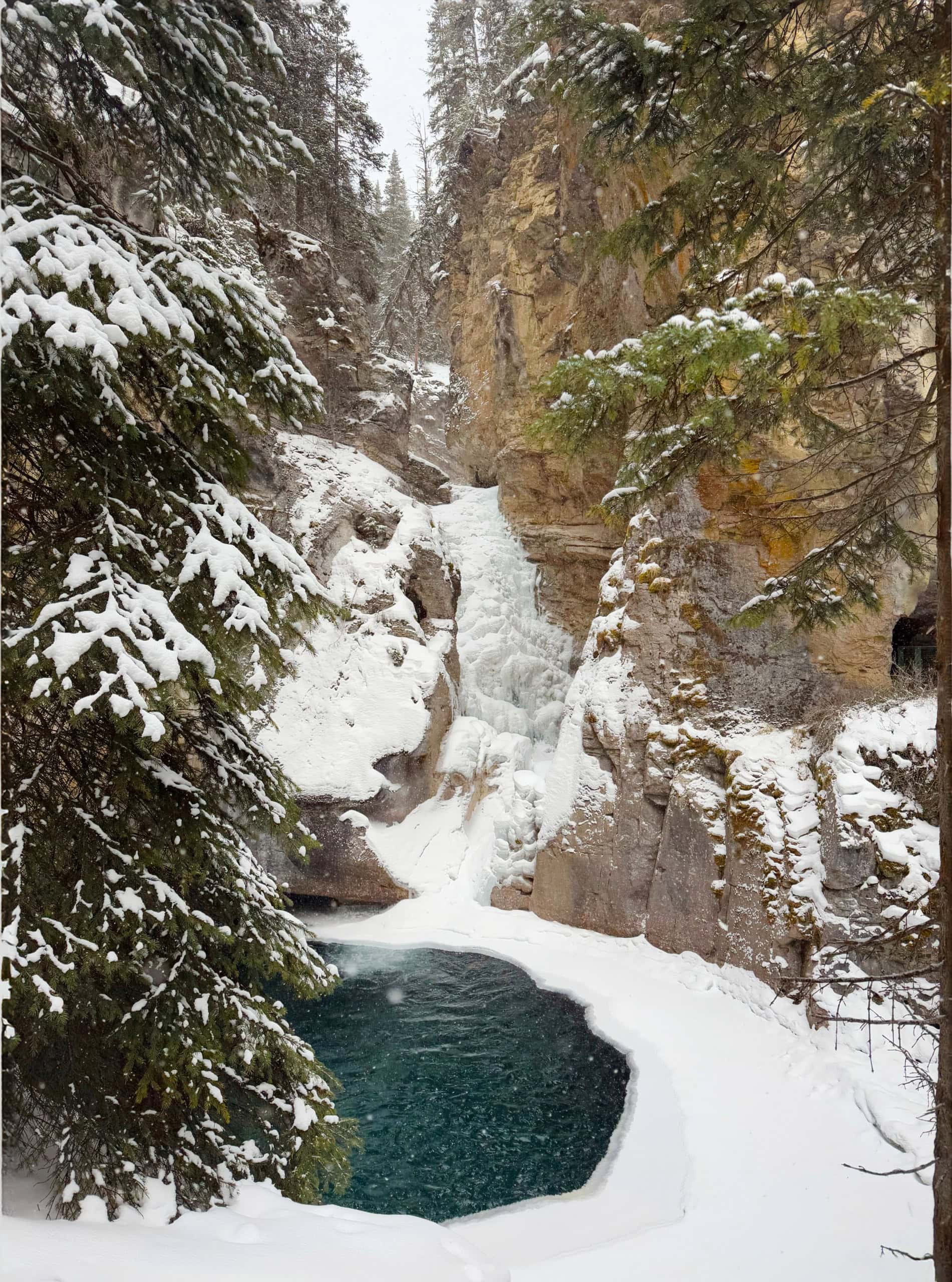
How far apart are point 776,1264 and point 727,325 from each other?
515 cm

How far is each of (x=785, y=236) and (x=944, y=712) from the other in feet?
11.2

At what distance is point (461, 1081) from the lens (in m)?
7.04

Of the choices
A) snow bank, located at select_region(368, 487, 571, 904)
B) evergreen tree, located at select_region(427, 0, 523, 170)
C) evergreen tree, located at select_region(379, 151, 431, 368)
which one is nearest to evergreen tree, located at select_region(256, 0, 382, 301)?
evergreen tree, located at select_region(379, 151, 431, 368)

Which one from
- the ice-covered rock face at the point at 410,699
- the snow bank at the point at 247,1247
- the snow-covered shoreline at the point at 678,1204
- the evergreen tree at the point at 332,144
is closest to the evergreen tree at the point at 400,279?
the evergreen tree at the point at 332,144

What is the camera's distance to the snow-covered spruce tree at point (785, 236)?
335 centimetres

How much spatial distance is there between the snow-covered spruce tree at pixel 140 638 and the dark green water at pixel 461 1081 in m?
2.20

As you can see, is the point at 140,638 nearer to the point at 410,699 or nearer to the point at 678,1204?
the point at 678,1204

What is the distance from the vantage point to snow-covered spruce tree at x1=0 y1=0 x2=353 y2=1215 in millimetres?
2971

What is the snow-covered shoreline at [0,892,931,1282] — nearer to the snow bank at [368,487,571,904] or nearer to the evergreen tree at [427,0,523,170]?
the snow bank at [368,487,571,904]

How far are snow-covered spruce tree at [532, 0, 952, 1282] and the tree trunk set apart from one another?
0.01 m

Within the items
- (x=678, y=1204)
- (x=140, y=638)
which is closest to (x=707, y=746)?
(x=678, y=1204)

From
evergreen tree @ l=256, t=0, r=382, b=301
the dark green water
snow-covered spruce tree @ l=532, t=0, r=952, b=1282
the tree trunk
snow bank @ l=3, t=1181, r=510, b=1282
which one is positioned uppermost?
evergreen tree @ l=256, t=0, r=382, b=301

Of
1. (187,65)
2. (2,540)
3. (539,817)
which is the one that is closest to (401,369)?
(539,817)

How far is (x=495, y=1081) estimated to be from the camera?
7.03m
